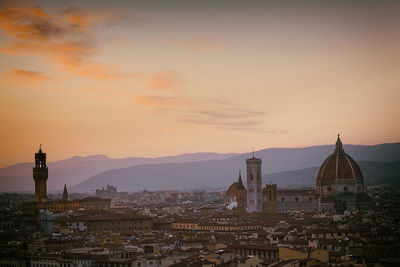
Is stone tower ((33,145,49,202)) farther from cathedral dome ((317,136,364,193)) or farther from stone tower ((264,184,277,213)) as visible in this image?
cathedral dome ((317,136,364,193))

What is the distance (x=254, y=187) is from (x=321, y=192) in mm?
7013

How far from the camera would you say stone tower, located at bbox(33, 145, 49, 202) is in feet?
242

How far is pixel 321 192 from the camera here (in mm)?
78188

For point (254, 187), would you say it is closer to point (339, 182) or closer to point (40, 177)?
point (339, 182)

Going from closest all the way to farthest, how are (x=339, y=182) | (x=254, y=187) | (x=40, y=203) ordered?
(x=40, y=203), (x=339, y=182), (x=254, y=187)

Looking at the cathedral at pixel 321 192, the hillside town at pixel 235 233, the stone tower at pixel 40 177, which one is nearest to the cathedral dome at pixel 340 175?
the cathedral at pixel 321 192

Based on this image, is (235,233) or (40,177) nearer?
(235,233)

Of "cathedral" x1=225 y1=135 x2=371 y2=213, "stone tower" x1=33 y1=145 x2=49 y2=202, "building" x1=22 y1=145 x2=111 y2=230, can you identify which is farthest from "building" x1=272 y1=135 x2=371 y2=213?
"stone tower" x1=33 y1=145 x2=49 y2=202

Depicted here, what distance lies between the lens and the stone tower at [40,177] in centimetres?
7362

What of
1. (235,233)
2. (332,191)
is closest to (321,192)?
(332,191)

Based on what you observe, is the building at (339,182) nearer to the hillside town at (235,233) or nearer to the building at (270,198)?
the hillside town at (235,233)

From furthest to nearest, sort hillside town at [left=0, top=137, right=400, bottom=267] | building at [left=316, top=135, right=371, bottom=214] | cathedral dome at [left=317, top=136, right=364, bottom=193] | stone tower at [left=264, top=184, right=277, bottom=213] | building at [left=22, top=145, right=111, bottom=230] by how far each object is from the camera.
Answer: stone tower at [left=264, top=184, right=277, bottom=213] → cathedral dome at [left=317, top=136, right=364, bottom=193] → building at [left=316, top=135, right=371, bottom=214] → building at [left=22, top=145, right=111, bottom=230] → hillside town at [left=0, top=137, right=400, bottom=267]

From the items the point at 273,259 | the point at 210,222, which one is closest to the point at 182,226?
the point at 210,222

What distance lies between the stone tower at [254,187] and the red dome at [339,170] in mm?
6352
